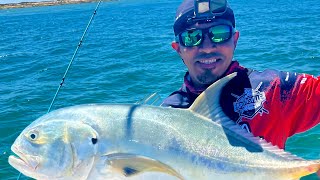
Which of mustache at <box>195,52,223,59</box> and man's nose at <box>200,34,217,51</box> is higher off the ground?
man's nose at <box>200,34,217,51</box>

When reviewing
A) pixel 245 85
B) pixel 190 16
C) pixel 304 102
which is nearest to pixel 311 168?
pixel 304 102

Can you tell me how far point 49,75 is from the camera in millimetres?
14320

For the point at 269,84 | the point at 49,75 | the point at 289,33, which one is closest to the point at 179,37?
the point at 269,84

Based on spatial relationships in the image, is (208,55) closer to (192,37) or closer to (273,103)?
(192,37)

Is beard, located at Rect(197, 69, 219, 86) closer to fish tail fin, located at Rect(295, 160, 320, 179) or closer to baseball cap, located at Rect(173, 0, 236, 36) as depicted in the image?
baseball cap, located at Rect(173, 0, 236, 36)

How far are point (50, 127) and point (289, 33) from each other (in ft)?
59.4

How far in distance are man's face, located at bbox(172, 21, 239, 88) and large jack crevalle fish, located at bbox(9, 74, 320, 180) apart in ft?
2.60

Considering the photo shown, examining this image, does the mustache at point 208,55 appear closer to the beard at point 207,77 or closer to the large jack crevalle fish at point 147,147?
the beard at point 207,77

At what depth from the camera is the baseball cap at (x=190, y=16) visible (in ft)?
10.9

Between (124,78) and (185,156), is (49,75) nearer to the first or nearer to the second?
(124,78)

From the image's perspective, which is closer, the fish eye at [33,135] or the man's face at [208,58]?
the fish eye at [33,135]

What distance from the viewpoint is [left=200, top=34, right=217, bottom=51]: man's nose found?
10.8 feet

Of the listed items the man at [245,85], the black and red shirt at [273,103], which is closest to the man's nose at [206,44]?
the man at [245,85]

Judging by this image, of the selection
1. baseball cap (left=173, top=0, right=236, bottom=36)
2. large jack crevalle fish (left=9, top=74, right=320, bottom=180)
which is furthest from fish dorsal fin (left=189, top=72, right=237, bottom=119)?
baseball cap (left=173, top=0, right=236, bottom=36)
